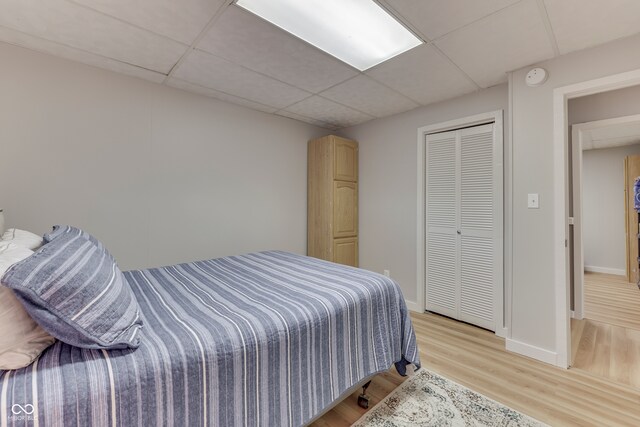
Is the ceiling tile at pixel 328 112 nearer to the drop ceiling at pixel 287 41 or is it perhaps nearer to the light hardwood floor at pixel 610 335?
the drop ceiling at pixel 287 41

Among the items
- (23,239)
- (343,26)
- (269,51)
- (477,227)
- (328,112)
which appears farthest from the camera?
(328,112)

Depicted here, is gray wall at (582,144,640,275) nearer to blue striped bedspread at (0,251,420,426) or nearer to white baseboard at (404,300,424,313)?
white baseboard at (404,300,424,313)

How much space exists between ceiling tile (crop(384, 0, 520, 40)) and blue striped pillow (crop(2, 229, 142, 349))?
2.01m

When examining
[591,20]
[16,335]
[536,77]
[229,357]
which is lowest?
[229,357]

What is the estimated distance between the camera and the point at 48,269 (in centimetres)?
89

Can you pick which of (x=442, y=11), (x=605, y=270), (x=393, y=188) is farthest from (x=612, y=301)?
(x=442, y=11)

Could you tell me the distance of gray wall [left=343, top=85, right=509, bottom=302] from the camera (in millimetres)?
3293

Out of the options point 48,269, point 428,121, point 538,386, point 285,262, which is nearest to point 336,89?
point 428,121

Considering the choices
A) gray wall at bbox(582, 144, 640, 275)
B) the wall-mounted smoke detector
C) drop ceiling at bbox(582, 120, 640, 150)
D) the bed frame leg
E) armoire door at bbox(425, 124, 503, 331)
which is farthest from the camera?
gray wall at bbox(582, 144, 640, 275)

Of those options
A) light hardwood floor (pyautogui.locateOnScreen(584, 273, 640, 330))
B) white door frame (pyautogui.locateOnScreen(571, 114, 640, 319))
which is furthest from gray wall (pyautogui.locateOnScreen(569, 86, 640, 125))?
light hardwood floor (pyautogui.locateOnScreen(584, 273, 640, 330))

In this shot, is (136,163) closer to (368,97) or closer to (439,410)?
(368,97)

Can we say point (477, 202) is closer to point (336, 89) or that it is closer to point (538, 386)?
point (538, 386)

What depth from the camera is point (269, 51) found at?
6.80ft

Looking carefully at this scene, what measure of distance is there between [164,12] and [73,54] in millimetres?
1071
